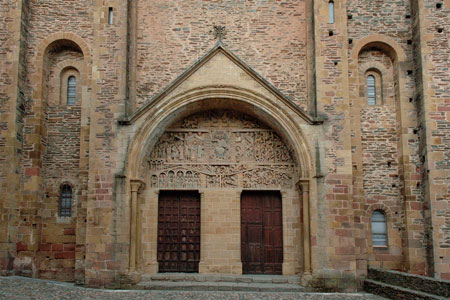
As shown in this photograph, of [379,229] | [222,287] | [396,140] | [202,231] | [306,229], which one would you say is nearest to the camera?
[222,287]

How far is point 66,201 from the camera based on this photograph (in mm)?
13406

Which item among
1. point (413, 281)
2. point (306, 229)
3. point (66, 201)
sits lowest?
point (413, 281)

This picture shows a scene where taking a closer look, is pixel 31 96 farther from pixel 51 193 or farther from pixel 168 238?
pixel 168 238

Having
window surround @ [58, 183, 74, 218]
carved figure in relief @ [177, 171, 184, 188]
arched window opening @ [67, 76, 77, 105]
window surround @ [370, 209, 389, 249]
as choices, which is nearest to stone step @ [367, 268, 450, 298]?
window surround @ [370, 209, 389, 249]

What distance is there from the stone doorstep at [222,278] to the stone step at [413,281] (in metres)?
2.14

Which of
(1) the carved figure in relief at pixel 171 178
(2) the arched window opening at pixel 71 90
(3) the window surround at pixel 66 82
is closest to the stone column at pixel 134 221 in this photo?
(1) the carved figure in relief at pixel 171 178

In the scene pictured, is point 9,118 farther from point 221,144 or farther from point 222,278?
point 222,278

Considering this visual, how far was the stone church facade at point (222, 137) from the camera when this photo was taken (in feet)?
39.5

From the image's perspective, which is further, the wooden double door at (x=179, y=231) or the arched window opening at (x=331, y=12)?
the wooden double door at (x=179, y=231)

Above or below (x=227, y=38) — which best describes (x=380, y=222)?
below

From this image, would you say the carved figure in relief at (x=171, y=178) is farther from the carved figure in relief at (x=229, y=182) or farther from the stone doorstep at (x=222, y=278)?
the stone doorstep at (x=222, y=278)

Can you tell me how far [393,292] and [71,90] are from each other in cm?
1089

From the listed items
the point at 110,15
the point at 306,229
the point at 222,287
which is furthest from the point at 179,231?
the point at 110,15

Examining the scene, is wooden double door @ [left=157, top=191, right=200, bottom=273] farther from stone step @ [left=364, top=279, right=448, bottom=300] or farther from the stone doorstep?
stone step @ [left=364, top=279, right=448, bottom=300]
